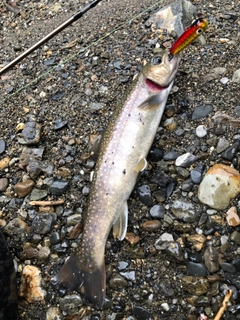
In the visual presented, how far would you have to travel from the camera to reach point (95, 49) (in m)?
3.99

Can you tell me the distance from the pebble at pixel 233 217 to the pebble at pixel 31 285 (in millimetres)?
1422

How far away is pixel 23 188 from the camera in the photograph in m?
3.23

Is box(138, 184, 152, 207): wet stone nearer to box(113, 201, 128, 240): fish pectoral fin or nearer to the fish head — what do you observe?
box(113, 201, 128, 240): fish pectoral fin

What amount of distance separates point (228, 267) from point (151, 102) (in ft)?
4.39

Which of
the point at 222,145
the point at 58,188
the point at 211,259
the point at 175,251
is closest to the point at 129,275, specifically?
the point at 175,251

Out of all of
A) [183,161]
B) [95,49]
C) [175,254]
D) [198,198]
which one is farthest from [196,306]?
[95,49]

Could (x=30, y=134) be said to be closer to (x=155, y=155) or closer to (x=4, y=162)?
(x=4, y=162)

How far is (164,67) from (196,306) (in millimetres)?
1771

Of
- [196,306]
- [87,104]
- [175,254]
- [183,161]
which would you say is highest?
[87,104]

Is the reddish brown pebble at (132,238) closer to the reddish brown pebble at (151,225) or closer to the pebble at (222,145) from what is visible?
the reddish brown pebble at (151,225)

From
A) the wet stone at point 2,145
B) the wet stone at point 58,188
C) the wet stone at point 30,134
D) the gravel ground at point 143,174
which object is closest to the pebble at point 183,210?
the gravel ground at point 143,174

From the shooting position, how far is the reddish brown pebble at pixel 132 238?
289 cm

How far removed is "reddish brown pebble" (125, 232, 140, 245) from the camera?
289cm

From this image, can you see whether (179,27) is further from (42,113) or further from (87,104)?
(42,113)
